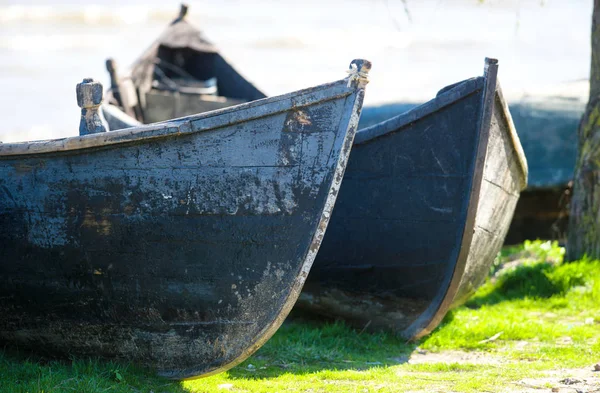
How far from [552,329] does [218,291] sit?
3096mm

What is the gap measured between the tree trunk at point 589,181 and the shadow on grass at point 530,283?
0.37 m

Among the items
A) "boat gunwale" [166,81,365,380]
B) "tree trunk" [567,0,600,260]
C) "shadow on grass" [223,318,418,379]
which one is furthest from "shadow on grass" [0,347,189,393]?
"tree trunk" [567,0,600,260]

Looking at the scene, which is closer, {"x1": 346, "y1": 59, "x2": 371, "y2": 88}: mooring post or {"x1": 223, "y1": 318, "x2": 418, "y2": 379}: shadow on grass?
{"x1": 346, "y1": 59, "x2": 371, "y2": 88}: mooring post

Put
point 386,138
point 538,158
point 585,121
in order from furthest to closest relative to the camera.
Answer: point 538,158 < point 585,121 < point 386,138

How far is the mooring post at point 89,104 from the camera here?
5.16 meters

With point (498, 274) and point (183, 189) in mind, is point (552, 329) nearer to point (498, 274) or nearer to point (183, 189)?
point (498, 274)

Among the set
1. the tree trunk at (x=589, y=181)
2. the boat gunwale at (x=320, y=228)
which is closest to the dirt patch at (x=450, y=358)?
the boat gunwale at (x=320, y=228)

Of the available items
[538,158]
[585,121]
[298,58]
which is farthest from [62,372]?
[298,58]

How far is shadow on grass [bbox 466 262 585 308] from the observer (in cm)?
761

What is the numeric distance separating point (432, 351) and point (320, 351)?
0.95m

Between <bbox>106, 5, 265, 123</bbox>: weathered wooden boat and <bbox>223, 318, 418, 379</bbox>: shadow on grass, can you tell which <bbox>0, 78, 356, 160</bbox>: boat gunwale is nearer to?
<bbox>223, 318, 418, 379</bbox>: shadow on grass

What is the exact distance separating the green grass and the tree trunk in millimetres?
285

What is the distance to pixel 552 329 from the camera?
6.51 m

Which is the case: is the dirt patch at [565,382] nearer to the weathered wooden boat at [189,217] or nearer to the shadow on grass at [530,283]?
the weathered wooden boat at [189,217]
